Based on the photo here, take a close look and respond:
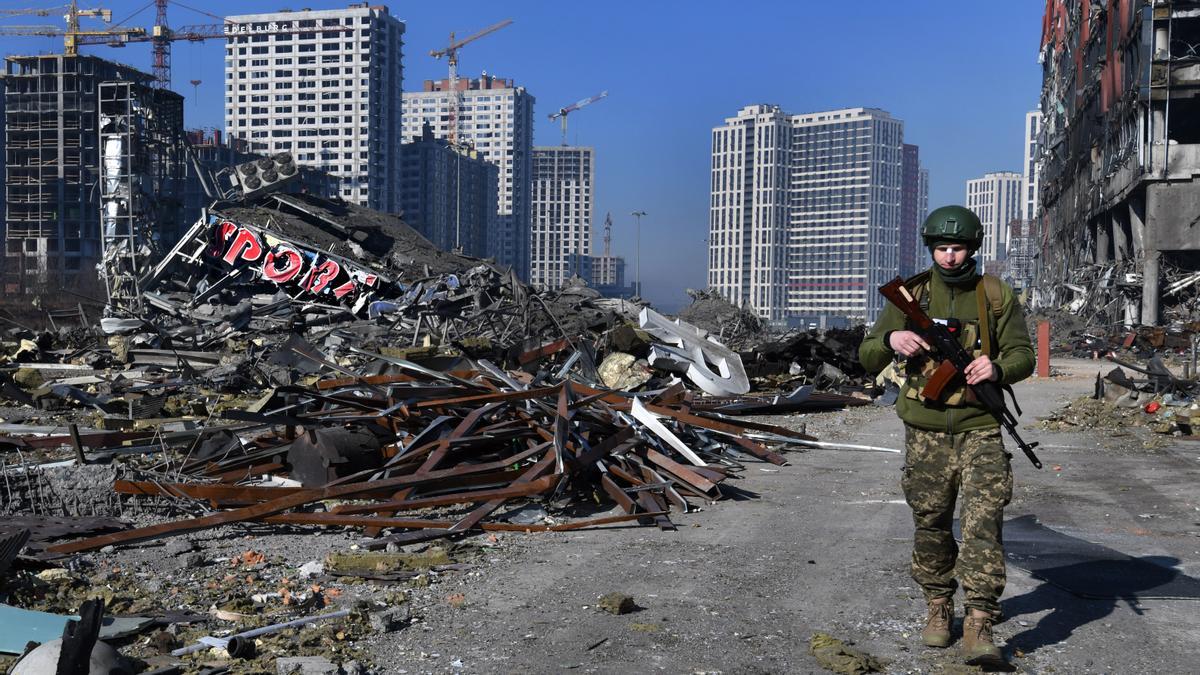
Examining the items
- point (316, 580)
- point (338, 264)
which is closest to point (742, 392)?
point (316, 580)

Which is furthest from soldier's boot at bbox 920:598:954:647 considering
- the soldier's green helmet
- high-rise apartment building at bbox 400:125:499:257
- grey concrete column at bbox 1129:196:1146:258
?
high-rise apartment building at bbox 400:125:499:257

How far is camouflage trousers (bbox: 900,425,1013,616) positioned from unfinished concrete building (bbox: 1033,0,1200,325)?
41773mm

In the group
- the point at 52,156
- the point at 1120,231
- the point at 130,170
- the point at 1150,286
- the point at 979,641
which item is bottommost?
the point at 979,641

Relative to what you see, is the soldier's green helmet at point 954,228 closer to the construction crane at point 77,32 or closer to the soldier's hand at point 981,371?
the soldier's hand at point 981,371

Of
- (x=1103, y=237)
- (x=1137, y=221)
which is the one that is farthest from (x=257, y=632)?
(x=1103, y=237)

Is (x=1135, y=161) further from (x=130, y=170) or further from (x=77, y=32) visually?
(x=77, y=32)

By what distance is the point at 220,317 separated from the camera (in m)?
27.5

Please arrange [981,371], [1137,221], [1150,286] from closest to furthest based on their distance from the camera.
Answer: [981,371] → [1150,286] → [1137,221]

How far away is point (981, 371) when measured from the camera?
14.2 ft

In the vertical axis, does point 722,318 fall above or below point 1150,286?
below

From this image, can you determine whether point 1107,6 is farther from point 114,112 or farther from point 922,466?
point 922,466

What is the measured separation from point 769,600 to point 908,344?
5.42 ft

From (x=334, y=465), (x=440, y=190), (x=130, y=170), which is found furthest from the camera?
(x=440, y=190)

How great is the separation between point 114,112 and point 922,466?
52.8 m
